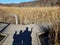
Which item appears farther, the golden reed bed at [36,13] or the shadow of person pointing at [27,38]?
the golden reed bed at [36,13]

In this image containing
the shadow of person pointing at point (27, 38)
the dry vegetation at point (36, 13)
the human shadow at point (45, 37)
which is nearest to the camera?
the shadow of person pointing at point (27, 38)

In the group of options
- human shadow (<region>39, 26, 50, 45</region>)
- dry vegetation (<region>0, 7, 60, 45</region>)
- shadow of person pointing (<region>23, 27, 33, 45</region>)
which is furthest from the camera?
dry vegetation (<region>0, 7, 60, 45</region>)

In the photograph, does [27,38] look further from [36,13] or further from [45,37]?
[36,13]

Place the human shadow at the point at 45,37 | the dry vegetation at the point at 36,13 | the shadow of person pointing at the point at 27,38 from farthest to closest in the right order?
the dry vegetation at the point at 36,13
the human shadow at the point at 45,37
the shadow of person pointing at the point at 27,38

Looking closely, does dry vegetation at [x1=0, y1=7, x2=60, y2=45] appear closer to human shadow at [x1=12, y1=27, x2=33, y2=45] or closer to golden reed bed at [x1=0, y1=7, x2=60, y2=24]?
golden reed bed at [x1=0, y1=7, x2=60, y2=24]

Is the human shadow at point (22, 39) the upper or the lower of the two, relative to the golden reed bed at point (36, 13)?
upper

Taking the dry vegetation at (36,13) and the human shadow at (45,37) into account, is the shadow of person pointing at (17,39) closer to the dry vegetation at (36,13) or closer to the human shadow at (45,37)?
the human shadow at (45,37)

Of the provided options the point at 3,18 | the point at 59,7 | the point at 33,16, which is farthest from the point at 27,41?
the point at 59,7

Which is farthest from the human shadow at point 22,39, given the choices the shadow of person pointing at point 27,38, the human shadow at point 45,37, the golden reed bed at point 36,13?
the golden reed bed at point 36,13

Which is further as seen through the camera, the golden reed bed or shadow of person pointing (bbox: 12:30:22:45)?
the golden reed bed

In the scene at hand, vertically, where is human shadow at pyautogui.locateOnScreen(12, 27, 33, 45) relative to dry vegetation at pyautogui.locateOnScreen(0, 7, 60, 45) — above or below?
above

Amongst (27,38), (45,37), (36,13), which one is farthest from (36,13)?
(27,38)

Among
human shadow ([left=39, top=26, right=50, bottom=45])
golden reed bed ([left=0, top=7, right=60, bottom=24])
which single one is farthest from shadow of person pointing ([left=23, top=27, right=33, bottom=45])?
golden reed bed ([left=0, top=7, right=60, bottom=24])

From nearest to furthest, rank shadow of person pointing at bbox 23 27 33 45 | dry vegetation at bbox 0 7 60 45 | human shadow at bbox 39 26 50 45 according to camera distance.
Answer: shadow of person pointing at bbox 23 27 33 45 → human shadow at bbox 39 26 50 45 → dry vegetation at bbox 0 7 60 45
